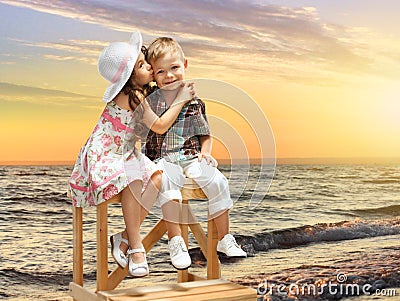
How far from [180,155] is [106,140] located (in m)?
0.31

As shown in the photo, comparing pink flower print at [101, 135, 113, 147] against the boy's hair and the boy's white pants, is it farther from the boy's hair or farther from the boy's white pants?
the boy's hair

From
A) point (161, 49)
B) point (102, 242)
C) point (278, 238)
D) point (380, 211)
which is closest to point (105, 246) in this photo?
point (102, 242)

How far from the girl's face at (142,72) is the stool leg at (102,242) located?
0.50 m

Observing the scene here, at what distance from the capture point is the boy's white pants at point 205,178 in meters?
2.90

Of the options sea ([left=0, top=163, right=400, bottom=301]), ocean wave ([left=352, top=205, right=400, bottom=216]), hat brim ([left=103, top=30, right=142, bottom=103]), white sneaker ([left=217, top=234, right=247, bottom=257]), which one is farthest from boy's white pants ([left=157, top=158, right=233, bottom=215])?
ocean wave ([left=352, top=205, right=400, bottom=216])

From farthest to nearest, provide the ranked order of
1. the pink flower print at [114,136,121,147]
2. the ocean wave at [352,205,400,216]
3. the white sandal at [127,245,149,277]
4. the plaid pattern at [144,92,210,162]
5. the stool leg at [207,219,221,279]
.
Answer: the ocean wave at [352,205,400,216] < the stool leg at [207,219,221,279] < the plaid pattern at [144,92,210,162] < the pink flower print at [114,136,121,147] < the white sandal at [127,245,149,277]

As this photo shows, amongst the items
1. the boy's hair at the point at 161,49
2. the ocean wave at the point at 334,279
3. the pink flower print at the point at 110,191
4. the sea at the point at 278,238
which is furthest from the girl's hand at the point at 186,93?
the ocean wave at the point at 334,279

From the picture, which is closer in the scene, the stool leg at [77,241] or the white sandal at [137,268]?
the white sandal at [137,268]

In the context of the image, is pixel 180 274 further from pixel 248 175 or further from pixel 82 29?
pixel 82 29

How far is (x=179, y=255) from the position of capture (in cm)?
280

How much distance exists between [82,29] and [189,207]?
2.05 m

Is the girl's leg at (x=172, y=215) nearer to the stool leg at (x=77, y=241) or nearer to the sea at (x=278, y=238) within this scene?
the stool leg at (x=77, y=241)

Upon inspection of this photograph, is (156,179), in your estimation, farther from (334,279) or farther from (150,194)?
(334,279)

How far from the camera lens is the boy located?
9.35ft
